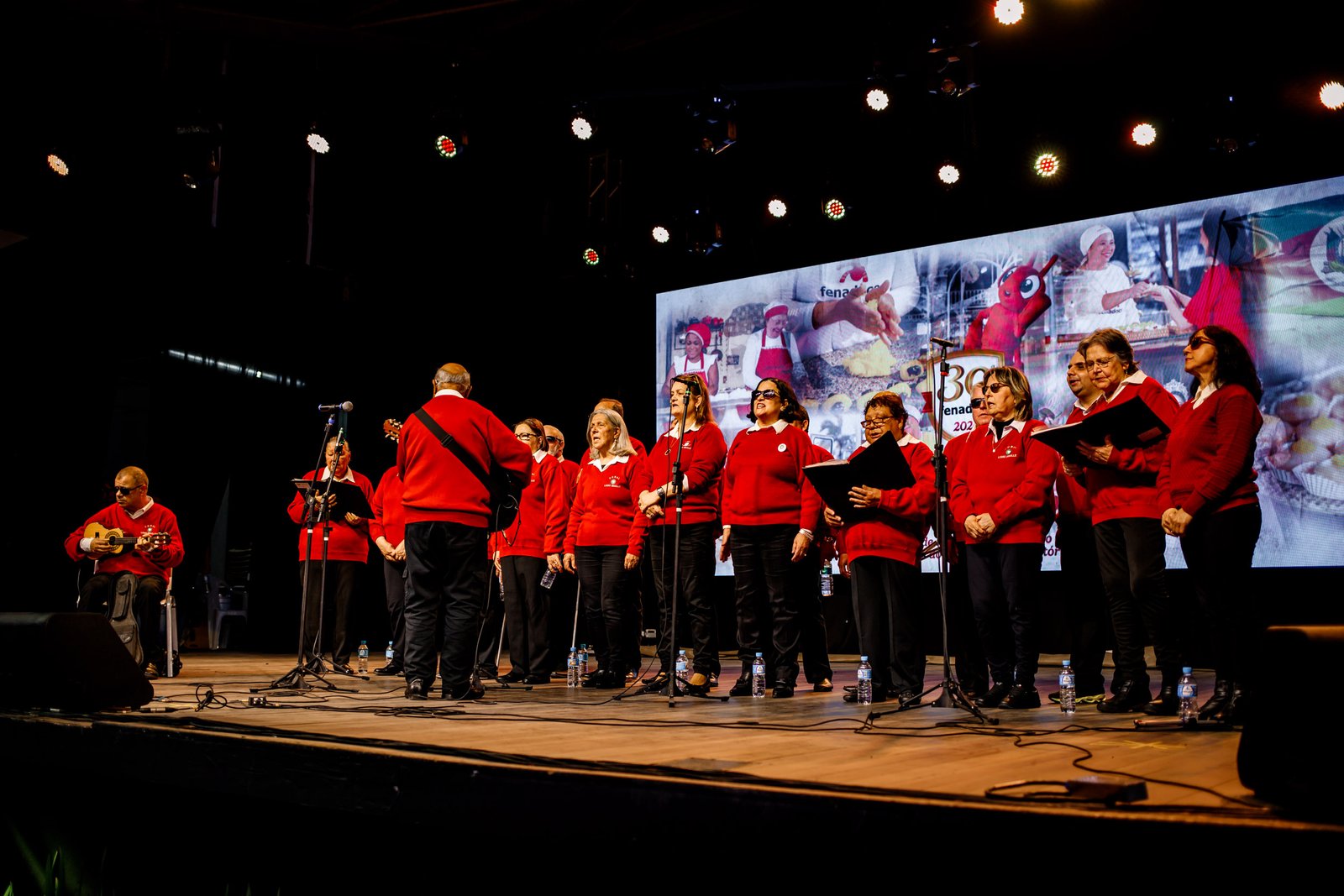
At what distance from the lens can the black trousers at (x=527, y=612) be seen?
6.27 m

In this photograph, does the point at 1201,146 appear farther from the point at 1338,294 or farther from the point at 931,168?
the point at 931,168

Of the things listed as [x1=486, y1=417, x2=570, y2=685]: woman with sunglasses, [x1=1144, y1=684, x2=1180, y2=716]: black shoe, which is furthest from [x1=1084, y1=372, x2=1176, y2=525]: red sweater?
[x1=486, y1=417, x2=570, y2=685]: woman with sunglasses

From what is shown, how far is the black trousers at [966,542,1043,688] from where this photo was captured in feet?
15.0

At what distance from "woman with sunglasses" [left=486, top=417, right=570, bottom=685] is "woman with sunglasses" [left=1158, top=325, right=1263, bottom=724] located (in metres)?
3.65

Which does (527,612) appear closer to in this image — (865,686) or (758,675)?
(758,675)

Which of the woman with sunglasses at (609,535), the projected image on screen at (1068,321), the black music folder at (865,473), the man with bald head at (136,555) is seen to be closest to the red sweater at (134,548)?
the man with bald head at (136,555)

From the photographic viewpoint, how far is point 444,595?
491cm

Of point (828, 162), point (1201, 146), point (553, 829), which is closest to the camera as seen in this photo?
point (553, 829)

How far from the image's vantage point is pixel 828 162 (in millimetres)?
9289

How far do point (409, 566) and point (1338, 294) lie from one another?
6762 millimetres

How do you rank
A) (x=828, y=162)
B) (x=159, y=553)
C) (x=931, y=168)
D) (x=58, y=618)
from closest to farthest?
(x=58, y=618), (x=159, y=553), (x=931, y=168), (x=828, y=162)

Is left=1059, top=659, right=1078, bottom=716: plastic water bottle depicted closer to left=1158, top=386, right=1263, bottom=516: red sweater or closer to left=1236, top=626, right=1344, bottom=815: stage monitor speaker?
left=1158, top=386, right=1263, bottom=516: red sweater

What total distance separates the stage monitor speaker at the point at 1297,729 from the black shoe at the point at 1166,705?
221 cm

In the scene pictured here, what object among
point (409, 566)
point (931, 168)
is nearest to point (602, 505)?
point (409, 566)
